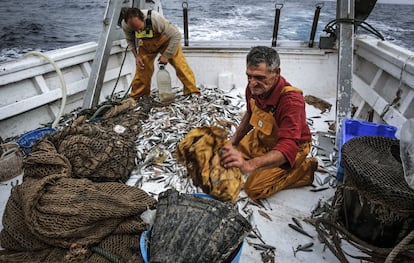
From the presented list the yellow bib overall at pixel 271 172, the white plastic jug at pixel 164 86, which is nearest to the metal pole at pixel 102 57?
the white plastic jug at pixel 164 86

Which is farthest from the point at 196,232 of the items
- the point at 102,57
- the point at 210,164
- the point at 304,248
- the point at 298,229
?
the point at 102,57

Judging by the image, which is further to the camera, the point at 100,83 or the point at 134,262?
the point at 100,83

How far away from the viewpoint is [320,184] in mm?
3102

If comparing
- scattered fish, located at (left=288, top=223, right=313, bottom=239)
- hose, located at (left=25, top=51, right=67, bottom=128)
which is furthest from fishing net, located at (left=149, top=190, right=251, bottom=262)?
hose, located at (left=25, top=51, right=67, bottom=128)

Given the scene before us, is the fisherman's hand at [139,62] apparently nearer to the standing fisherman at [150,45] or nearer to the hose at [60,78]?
the standing fisherman at [150,45]

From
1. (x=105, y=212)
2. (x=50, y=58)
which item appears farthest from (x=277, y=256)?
(x=50, y=58)

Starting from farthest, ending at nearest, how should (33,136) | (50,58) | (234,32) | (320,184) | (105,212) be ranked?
(234,32), (50,58), (33,136), (320,184), (105,212)

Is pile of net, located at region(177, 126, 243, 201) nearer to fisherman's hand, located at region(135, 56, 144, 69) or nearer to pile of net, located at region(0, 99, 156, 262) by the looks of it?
pile of net, located at region(0, 99, 156, 262)

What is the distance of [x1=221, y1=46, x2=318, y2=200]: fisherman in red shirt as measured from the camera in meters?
2.23

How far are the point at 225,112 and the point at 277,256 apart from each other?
2951mm

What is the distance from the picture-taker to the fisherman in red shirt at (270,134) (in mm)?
2233

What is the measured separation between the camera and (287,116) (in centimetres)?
238

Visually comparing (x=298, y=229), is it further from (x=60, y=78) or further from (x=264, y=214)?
(x=60, y=78)

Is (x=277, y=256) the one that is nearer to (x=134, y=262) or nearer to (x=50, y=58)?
(x=134, y=262)
